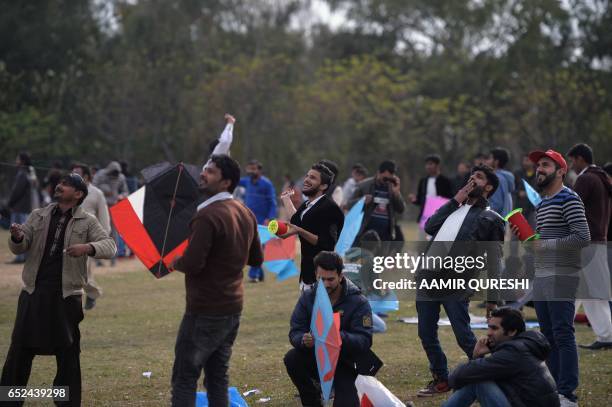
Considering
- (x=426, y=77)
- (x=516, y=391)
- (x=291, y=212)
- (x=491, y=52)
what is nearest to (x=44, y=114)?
(x=426, y=77)

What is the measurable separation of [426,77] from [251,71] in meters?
10.8

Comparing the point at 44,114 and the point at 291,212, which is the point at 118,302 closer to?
the point at 291,212

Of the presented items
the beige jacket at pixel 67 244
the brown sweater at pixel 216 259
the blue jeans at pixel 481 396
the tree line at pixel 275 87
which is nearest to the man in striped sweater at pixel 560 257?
the blue jeans at pixel 481 396

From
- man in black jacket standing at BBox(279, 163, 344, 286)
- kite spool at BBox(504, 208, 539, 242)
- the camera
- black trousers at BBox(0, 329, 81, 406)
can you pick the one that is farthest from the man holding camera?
black trousers at BBox(0, 329, 81, 406)

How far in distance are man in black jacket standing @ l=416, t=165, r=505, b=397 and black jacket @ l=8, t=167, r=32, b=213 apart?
455 inches

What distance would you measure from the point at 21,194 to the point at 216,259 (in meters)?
12.8

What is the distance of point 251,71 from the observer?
38.6 m

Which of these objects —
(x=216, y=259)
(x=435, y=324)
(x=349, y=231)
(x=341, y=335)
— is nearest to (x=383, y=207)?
(x=349, y=231)

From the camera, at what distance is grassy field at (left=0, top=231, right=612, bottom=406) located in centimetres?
786

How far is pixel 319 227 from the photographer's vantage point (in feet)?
25.5

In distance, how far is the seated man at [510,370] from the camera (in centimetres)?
619

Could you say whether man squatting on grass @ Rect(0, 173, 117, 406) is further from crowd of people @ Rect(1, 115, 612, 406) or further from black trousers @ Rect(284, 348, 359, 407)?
black trousers @ Rect(284, 348, 359, 407)

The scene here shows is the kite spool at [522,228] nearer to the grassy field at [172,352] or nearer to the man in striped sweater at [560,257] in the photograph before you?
the man in striped sweater at [560,257]

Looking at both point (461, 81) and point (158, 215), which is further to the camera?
point (461, 81)
